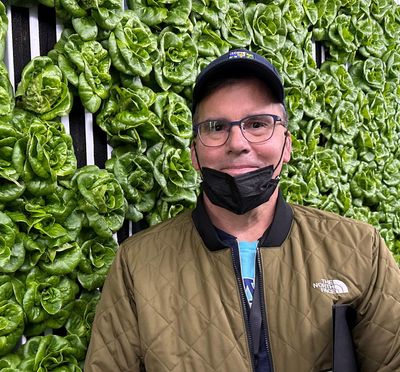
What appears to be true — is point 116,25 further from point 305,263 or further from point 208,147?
point 305,263

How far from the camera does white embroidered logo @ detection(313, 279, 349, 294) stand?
4.44ft

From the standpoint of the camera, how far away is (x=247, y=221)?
1433 millimetres

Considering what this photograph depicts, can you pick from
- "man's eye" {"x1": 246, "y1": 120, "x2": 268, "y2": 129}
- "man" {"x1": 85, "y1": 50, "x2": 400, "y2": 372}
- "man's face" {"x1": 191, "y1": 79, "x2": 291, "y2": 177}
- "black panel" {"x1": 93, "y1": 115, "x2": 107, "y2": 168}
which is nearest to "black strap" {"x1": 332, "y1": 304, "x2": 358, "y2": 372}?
"man" {"x1": 85, "y1": 50, "x2": 400, "y2": 372}

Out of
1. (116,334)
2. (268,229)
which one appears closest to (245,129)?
(268,229)

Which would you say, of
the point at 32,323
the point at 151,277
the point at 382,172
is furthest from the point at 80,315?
the point at 382,172

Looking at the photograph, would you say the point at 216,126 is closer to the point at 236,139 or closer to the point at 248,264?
the point at 236,139

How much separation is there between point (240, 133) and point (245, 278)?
389 millimetres

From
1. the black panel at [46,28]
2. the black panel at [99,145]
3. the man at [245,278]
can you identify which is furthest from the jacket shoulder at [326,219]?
the black panel at [46,28]

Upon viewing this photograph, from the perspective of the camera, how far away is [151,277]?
1.38 meters

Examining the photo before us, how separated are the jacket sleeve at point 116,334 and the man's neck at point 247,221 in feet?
1.01

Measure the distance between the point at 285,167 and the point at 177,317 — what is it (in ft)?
3.78

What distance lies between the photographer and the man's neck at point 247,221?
4.70 ft

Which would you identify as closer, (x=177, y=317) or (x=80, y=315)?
(x=177, y=317)

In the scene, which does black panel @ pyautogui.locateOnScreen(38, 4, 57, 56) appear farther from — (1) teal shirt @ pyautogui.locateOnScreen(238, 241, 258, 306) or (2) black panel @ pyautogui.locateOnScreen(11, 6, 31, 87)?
(1) teal shirt @ pyautogui.locateOnScreen(238, 241, 258, 306)
